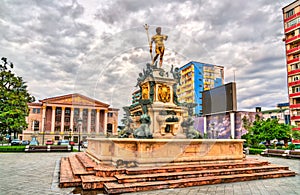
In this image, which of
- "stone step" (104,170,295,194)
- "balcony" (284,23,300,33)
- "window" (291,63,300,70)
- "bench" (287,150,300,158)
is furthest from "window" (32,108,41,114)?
"stone step" (104,170,295,194)

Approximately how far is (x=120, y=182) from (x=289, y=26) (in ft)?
148

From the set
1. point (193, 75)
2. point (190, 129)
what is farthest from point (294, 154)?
point (190, 129)

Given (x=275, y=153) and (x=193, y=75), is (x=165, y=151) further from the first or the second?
(x=275, y=153)

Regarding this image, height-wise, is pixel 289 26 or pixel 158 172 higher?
pixel 289 26

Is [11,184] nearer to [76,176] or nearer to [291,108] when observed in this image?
[76,176]

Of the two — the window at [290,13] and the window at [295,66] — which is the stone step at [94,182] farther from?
the window at [290,13]

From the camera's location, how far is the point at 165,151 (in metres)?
8.34

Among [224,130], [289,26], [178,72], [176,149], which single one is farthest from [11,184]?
[289,26]

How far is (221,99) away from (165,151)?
31145mm

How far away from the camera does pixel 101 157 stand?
901 cm

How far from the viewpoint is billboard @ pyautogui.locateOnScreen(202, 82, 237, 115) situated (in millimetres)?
34906

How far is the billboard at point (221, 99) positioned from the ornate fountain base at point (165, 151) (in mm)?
23104

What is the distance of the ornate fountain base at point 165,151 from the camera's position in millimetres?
8078

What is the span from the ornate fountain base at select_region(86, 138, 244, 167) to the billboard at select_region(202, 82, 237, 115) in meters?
23.1
